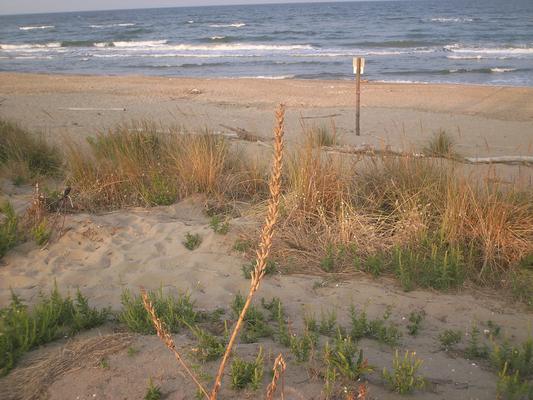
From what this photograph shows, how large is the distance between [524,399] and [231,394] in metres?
1.45

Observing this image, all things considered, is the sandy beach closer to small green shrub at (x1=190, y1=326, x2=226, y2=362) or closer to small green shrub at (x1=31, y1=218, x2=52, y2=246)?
small green shrub at (x1=31, y1=218, x2=52, y2=246)

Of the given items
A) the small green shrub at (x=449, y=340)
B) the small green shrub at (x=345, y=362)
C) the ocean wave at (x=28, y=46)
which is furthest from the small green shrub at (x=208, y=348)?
the ocean wave at (x=28, y=46)

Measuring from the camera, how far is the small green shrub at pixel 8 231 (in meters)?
4.56

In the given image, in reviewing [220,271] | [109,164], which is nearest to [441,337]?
[220,271]

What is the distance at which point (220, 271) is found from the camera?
4.30m

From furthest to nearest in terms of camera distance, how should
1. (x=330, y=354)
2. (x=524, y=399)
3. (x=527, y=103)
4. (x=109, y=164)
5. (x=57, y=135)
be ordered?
1. (x=527, y=103)
2. (x=57, y=135)
3. (x=109, y=164)
4. (x=330, y=354)
5. (x=524, y=399)

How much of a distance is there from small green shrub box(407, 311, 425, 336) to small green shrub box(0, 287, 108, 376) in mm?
2022

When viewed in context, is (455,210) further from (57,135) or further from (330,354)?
(57,135)

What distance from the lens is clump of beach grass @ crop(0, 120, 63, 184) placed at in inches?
247

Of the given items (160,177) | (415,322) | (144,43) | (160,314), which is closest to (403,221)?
(415,322)

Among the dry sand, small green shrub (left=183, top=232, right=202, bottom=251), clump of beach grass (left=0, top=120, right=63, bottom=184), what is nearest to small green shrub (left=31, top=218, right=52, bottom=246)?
the dry sand

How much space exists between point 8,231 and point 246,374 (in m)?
2.98

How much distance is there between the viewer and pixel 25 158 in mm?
6508

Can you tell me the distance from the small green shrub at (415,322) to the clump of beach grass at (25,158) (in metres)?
4.74
